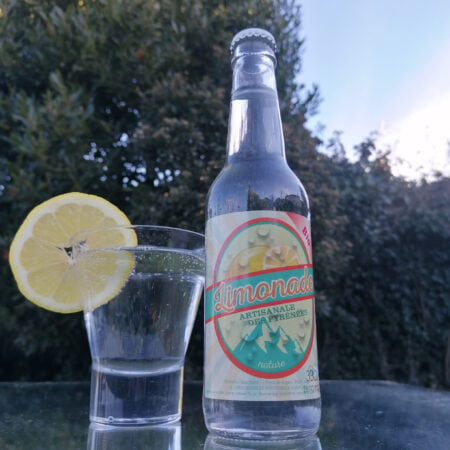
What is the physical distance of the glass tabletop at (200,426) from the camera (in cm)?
67

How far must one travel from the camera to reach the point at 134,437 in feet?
2.33

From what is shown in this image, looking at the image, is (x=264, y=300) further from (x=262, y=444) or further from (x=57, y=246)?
(x=57, y=246)

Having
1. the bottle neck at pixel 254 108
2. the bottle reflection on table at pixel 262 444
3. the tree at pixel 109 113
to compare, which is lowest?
the bottle reflection on table at pixel 262 444

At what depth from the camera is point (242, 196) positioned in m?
0.84

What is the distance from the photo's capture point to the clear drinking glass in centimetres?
81

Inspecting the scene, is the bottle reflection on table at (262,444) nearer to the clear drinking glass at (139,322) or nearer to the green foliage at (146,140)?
the clear drinking glass at (139,322)

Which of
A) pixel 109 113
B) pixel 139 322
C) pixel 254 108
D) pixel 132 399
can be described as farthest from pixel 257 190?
pixel 109 113

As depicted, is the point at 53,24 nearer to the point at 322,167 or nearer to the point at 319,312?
the point at 322,167

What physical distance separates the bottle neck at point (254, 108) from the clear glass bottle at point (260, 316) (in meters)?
0.10

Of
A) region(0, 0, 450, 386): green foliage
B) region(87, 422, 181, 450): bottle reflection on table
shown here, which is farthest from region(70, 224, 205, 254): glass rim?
region(0, 0, 450, 386): green foliage

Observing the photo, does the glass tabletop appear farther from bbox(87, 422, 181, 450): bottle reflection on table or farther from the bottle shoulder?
the bottle shoulder

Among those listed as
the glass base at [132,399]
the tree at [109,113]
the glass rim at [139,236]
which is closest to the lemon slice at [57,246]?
the glass rim at [139,236]

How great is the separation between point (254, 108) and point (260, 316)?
16.3 inches

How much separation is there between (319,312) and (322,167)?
0.81m
